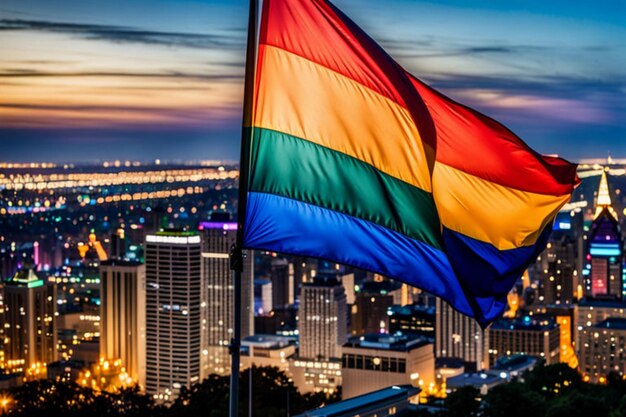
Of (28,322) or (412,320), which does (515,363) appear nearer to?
(412,320)

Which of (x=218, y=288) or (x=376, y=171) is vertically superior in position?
(x=376, y=171)

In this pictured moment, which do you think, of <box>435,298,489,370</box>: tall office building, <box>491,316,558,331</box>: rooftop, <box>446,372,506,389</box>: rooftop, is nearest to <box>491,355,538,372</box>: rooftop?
<box>446,372,506,389</box>: rooftop

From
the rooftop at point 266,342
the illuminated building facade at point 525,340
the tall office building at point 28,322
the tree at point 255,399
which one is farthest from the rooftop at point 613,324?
the tall office building at point 28,322

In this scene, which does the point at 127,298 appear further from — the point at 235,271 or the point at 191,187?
the point at 235,271

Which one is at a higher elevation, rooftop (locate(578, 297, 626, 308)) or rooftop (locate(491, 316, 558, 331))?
rooftop (locate(578, 297, 626, 308))

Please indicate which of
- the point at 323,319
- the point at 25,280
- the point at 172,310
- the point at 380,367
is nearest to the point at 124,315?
the point at 172,310

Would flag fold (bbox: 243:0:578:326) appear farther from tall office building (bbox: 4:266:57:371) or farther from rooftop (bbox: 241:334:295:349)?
rooftop (bbox: 241:334:295:349)
